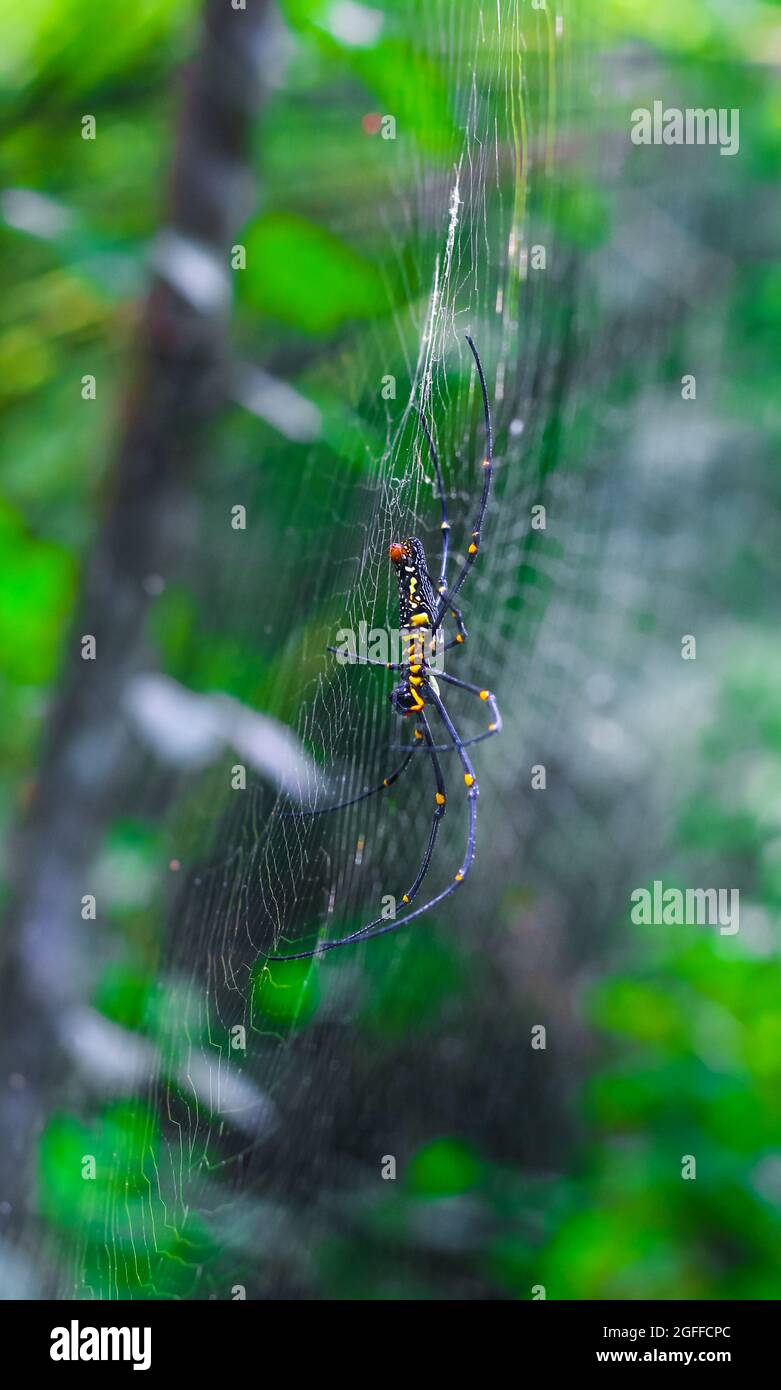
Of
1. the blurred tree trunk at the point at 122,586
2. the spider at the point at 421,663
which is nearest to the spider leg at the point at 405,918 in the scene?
the spider at the point at 421,663

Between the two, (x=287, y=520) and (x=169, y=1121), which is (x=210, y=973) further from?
(x=287, y=520)

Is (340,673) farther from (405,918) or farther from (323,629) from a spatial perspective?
(405,918)

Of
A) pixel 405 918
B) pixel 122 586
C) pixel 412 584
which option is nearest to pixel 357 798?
pixel 405 918

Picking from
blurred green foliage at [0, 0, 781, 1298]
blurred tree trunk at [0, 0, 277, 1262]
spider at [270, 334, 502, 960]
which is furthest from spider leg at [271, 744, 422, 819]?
blurred tree trunk at [0, 0, 277, 1262]

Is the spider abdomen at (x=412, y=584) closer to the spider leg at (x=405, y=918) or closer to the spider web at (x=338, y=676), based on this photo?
the spider web at (x=338, y=676)

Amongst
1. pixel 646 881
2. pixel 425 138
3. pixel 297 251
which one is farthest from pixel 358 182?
pixel 646 881

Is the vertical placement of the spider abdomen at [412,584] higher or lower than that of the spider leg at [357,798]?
higher

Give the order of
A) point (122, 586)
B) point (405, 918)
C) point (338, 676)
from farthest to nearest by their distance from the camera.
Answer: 1. point (122, 586)
2. point (405, 918)
3. point (338, 676)

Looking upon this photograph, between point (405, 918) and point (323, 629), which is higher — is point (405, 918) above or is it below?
below
